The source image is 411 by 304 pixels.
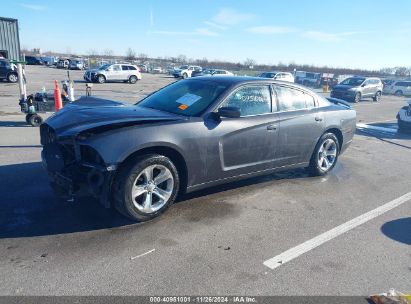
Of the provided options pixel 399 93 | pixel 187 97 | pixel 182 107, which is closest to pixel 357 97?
pixel 399 93

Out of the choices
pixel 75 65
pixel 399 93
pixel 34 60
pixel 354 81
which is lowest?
pixel 399 93

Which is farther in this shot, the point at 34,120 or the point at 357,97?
the point at 357,97

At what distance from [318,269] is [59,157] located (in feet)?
A: 9.50

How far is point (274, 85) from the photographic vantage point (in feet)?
16.5

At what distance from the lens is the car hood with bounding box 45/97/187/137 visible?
3.61 m

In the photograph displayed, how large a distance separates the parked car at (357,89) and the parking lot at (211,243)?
63.2ft

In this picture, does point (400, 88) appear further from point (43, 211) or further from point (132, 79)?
point (43, 211)

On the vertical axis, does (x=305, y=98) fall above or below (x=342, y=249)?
above

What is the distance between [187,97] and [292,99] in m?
1.73

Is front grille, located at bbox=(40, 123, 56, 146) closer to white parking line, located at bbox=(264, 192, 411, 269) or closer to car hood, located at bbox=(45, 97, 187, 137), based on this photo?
car hood, located at bbox=(45, 97, 187, 137)

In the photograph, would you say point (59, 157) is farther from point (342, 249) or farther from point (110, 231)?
point (342, 249)

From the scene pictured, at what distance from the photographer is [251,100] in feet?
15.5

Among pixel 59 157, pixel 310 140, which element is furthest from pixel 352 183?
pixel 59 157

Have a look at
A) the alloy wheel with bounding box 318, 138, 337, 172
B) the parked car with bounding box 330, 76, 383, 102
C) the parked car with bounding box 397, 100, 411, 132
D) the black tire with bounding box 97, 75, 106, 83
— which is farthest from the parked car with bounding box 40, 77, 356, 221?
the black tire with bounding box 97, 75, 106, 83
